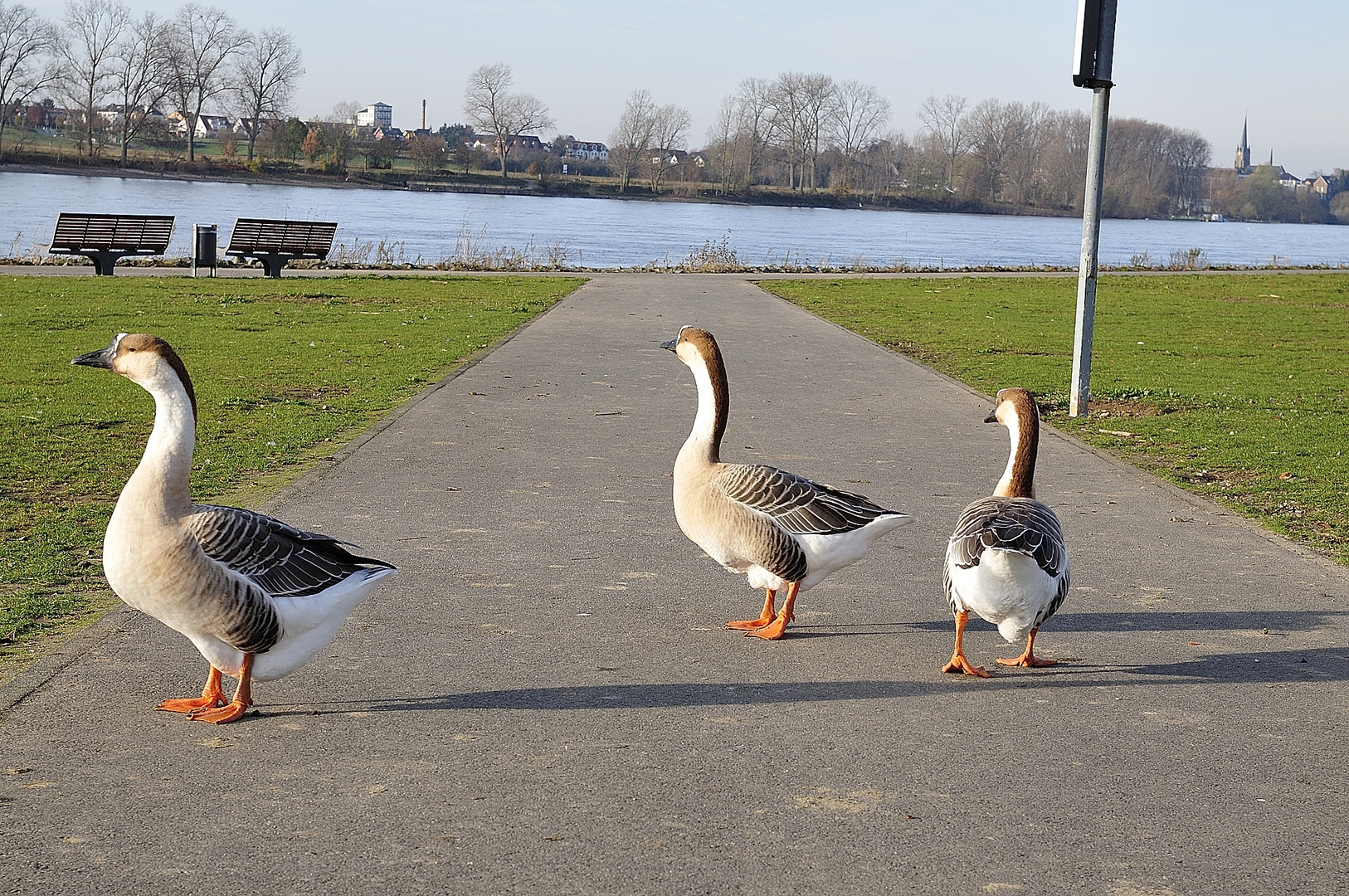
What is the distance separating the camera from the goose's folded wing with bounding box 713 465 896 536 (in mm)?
5391

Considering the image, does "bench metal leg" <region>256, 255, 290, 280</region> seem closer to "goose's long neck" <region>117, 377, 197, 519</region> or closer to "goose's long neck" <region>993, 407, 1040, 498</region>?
"goose's long neck" <region>117, 377, 197, 519</region>

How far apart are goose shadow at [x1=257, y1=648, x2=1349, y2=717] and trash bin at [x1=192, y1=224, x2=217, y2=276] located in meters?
22.9

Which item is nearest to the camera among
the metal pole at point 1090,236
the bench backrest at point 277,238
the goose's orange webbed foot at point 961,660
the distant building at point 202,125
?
the goose's orange webbed foot at point 961,660

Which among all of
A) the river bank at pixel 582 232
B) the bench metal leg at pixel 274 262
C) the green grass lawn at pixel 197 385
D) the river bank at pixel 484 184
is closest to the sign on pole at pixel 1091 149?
the green grass lawn at pixel 197 385

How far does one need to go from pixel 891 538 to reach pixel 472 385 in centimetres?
651

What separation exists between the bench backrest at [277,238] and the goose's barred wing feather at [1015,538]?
23.4 meters

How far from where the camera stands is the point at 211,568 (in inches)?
170

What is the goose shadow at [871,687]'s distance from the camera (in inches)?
187

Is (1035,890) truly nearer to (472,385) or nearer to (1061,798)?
(1061,798)

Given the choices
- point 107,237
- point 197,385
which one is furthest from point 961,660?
point 107,237

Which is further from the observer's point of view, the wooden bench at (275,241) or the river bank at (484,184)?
the river bank at (484,184)

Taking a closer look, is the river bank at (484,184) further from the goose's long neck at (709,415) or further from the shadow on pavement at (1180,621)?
the shadow on pavement at (1180,621)

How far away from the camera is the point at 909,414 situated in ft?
39.7

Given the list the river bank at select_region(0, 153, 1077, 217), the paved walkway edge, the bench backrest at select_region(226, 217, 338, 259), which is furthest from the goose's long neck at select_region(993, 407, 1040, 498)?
the river bank at select_region(0, 153, 1077, 217)
